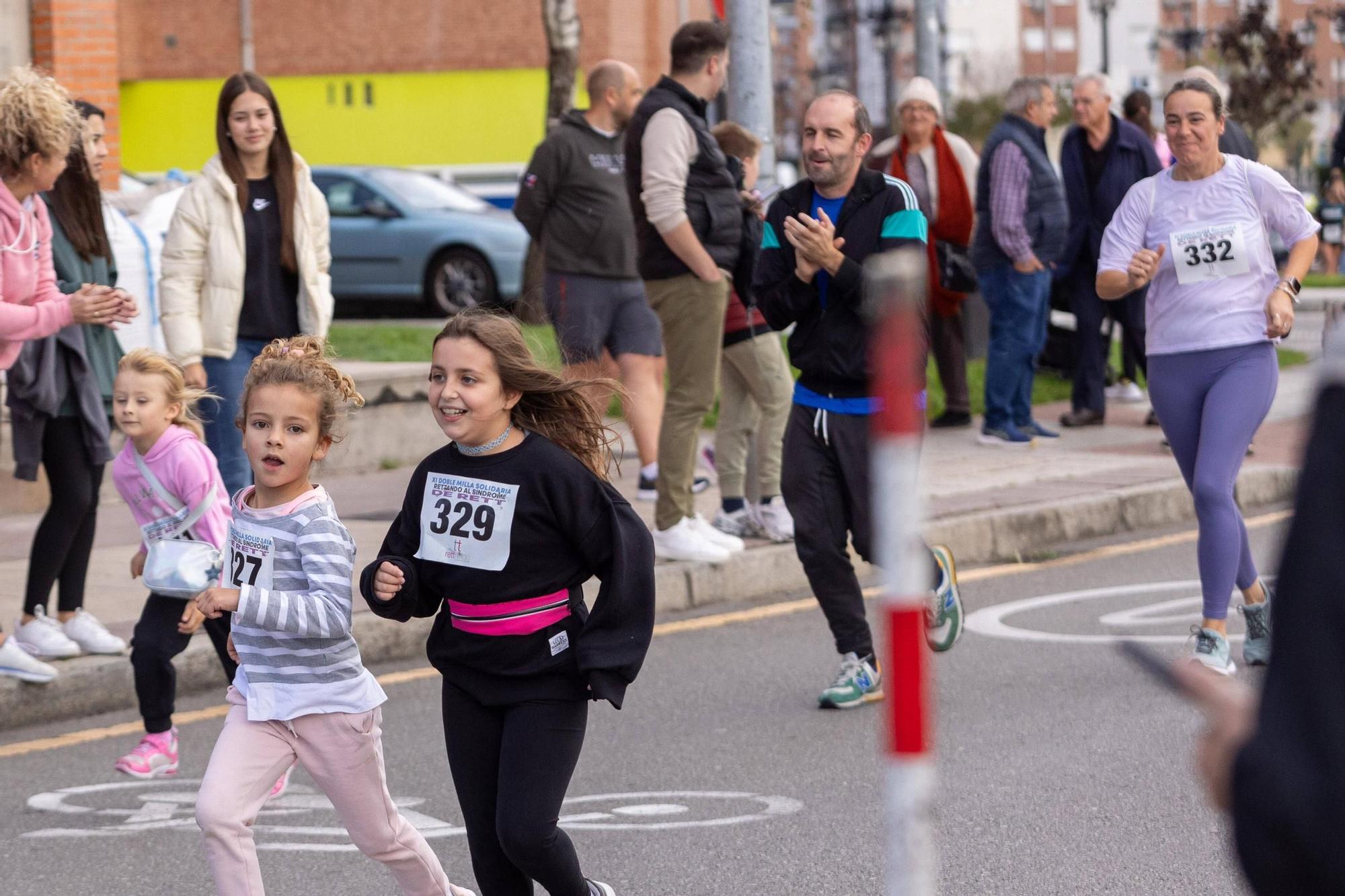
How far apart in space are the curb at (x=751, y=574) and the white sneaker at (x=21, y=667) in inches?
1.2

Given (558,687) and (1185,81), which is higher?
(1185,81)

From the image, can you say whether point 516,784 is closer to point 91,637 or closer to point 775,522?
point 91,637

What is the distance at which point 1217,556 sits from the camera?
20.6 ft

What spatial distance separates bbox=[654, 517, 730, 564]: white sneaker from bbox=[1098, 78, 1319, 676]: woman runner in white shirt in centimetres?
226

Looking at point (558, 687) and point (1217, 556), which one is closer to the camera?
point (558, 687)

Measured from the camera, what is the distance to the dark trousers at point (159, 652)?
5.36 meters

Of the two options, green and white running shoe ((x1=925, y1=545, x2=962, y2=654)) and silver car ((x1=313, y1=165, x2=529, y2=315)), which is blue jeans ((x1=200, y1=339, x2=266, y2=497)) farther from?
silver car ((x1=313, y1=165, x2=529, y2=315))

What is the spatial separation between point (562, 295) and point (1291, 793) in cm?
739

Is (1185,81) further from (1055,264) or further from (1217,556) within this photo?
(1055,264)

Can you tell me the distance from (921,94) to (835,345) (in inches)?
217

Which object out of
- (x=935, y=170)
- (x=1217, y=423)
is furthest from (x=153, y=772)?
(x=935, y=170)

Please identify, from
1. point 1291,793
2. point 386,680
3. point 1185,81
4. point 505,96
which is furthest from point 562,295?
point 505,96

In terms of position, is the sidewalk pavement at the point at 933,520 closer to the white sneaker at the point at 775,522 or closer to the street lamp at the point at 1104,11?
the white sneaker at the point at 775,522

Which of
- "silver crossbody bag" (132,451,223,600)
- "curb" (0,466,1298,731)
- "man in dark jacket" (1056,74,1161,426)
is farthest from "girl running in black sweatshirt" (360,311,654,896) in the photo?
"man in dark jacket" (1056,74,1161,426)
